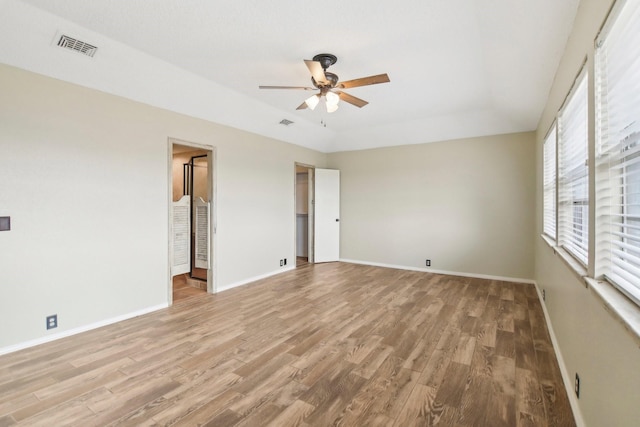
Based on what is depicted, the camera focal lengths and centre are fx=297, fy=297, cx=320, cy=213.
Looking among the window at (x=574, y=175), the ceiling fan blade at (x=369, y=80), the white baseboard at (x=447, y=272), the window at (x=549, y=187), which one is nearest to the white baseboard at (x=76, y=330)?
the ceiling fan blade at (x=369, y=80)

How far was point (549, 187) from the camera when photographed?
3.57m

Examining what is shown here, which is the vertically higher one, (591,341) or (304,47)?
(304,47)

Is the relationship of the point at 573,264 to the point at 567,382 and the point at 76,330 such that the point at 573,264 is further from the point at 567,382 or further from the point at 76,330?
the point at 76,330

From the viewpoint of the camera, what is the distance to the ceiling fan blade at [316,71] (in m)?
2.64

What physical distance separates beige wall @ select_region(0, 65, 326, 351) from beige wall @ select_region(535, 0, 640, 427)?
A: 4073 mm

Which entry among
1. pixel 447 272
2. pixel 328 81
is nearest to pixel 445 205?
pixel 447 272

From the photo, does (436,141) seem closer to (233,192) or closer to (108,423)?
(233,192)

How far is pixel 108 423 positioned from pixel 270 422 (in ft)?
3.21

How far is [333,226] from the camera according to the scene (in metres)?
6.77

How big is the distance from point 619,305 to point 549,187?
3.00 meters

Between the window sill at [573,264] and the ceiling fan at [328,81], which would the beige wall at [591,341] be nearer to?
the window sill at [573,264]

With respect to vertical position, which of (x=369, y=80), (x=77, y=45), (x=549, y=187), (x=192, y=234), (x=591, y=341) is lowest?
(x=591, y=341)

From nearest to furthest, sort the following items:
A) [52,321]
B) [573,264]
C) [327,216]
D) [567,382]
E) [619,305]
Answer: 1. [619,305]
2. [573,264]
3. [567,382]
4. [52,321]
5. [327,216]

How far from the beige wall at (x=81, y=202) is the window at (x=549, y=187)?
428 cm
